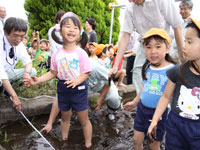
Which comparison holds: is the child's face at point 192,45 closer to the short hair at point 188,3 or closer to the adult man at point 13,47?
the adult man at point 13,47

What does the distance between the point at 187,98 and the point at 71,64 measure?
127 cm

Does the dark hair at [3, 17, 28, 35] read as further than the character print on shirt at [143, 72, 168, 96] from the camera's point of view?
Yes

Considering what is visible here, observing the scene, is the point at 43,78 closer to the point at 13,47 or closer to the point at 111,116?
the point at 13,47

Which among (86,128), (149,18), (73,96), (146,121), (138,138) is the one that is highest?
(149,18)

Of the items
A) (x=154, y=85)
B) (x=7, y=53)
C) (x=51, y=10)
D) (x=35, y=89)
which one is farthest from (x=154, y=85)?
(x=51, y=10)

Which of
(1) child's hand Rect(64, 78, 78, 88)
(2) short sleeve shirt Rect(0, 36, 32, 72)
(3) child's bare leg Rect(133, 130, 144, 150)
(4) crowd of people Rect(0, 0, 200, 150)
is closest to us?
(4) crowd of people Rect(0, 0, 200, 150)

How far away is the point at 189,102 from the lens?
4.75 feet

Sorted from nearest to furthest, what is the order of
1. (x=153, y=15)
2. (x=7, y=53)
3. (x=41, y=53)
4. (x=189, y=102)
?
(x=189, y=102) < (x=153, y=15) < (x=7, y=53) < (x=41, y=53)

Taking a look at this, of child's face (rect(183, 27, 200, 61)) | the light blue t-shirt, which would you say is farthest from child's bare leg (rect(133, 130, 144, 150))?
child's face (rect(183, 27, 200, 61))

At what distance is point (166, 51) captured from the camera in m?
1.91

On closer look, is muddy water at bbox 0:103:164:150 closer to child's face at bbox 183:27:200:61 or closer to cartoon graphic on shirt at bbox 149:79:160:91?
cartoon graphic on shirt at bbox 149:79:160:91

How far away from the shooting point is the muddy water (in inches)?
96.0

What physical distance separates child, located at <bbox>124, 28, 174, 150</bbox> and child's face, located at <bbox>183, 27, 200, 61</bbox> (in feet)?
1.50

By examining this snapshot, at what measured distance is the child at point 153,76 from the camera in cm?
185
